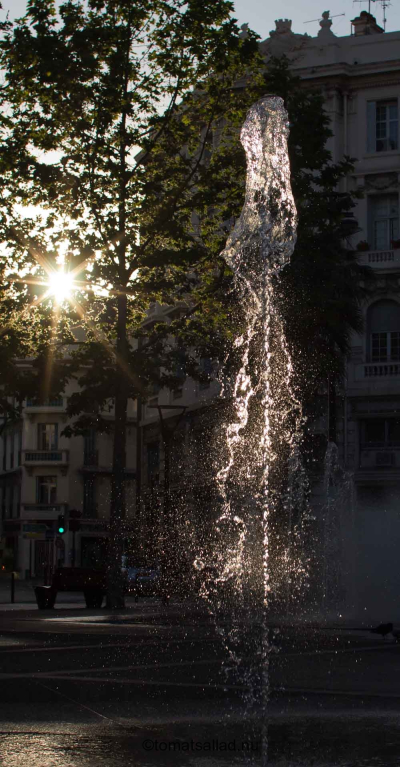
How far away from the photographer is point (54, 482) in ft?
241

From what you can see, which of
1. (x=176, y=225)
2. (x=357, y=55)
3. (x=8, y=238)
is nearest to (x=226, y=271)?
(x=176, y=225)

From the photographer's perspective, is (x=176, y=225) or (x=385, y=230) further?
(x=385, y=230)

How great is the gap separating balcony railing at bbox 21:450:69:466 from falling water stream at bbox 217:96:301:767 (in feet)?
98.4

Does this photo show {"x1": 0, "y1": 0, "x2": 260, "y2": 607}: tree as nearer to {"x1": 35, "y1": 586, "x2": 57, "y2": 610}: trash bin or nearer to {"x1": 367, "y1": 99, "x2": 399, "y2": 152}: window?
{"x1": 35, "y1": 586, "x2": 57, "y2": 610}: trash bin

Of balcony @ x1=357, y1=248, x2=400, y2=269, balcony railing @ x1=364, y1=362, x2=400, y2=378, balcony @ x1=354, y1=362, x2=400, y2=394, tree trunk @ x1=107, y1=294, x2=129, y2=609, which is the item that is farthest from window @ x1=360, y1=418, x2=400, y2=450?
tree trunk @ x1=107, y1=294, x2=129, y2=609

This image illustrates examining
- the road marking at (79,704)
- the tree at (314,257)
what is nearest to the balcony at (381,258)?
the tree at (314,257)

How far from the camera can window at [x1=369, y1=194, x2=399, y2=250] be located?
4175 cm

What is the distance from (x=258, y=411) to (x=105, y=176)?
11.8 meters

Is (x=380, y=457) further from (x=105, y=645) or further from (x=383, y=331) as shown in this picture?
(x=105, y=645)

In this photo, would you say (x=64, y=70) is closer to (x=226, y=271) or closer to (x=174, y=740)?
(x=226, y=271)

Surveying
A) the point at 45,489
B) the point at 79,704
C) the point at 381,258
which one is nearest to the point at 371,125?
the point at 381,258

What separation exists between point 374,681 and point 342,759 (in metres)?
4.03

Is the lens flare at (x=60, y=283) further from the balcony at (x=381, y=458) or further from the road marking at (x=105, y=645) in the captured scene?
the balcony at (x=381, y=458)

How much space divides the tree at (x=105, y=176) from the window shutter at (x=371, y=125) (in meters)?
17.3
